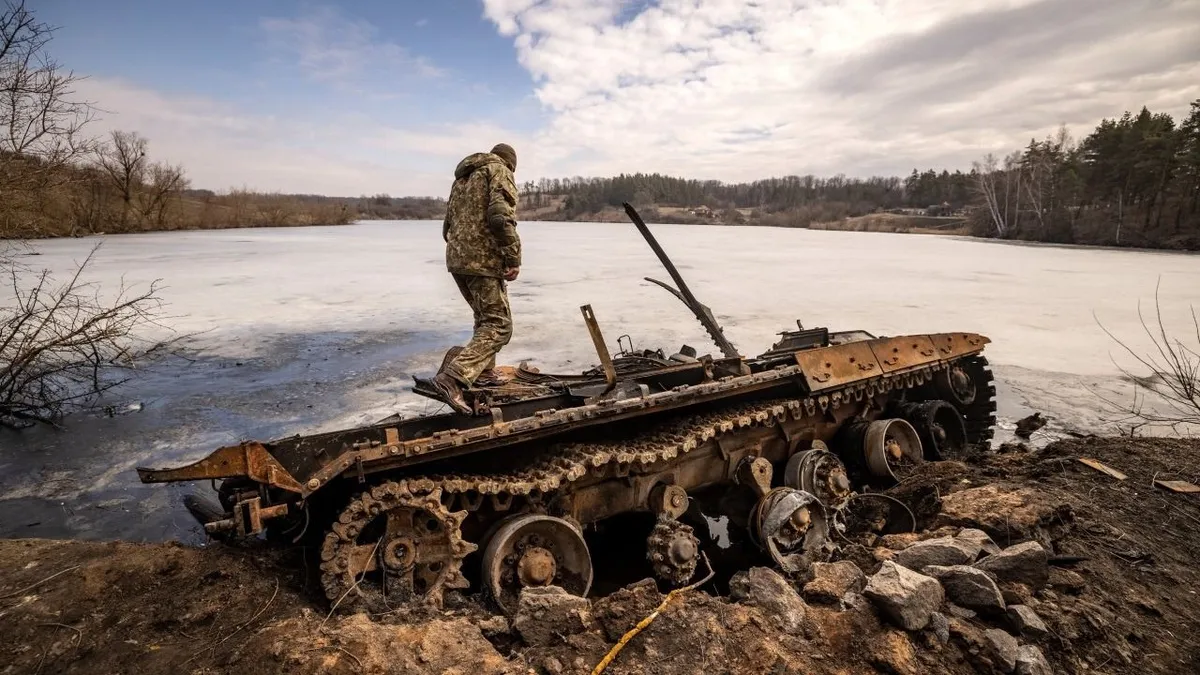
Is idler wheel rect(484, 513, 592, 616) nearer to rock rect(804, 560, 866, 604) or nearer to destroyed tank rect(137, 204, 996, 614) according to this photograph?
destroyed tank rect(137, 204, 996, 614)

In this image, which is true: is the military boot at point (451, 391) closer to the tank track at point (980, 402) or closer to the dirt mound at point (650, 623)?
the dirt mound at point (650, 623)

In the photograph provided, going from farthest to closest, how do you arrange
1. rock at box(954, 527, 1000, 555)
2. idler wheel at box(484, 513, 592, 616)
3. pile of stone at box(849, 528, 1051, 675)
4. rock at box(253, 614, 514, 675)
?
rock at box(954, 527, 1000, 555) < idler wheel at box(484, 513, 592, 616) < pile of stone at box(849, 528, 1051, 675) < rock at box(253, 614, 514, 675)

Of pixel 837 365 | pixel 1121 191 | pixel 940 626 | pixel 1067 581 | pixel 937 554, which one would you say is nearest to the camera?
pixel 940 626

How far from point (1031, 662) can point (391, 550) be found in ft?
11.1

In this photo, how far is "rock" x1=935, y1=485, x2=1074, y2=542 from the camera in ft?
14.5

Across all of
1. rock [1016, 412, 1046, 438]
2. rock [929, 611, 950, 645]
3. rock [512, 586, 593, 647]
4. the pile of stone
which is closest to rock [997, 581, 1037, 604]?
Answer: the pile of stone

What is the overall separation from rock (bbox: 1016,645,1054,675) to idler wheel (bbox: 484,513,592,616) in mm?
2418

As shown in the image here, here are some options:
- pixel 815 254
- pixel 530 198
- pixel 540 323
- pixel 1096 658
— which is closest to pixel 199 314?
pixel 540 323

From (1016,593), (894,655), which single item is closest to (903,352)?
(1016,593)

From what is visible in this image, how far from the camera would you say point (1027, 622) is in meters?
3.19

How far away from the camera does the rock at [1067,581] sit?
11.9 feet

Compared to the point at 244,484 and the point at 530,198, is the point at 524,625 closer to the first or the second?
the point at 244,484

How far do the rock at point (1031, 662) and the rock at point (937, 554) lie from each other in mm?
712

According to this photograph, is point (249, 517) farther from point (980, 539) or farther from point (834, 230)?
point (834, 230)
